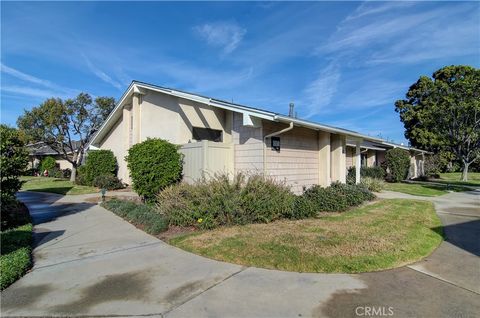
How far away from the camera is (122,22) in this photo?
35.3 feet

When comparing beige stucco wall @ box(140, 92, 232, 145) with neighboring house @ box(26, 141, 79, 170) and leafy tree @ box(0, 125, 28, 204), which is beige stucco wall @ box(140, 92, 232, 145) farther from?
neighboring house @ box(26, 141, 79, 170)

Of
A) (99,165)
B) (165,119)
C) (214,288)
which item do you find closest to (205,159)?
(165,119)

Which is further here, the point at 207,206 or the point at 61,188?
the point at 61,188

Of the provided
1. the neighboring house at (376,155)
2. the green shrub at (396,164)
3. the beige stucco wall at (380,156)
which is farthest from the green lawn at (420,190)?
the beige stucco wall at (380,156)

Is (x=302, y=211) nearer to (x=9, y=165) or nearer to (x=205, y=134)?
(x=205, y=134)

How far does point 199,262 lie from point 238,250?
0.80 meters

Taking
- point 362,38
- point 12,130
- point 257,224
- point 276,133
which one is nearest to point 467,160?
point 362,38

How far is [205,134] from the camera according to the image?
40.1 feet

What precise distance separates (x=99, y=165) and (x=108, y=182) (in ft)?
7.23

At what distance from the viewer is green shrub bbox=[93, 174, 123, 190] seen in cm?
1662

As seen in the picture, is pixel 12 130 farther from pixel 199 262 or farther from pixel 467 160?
pixel 467 160

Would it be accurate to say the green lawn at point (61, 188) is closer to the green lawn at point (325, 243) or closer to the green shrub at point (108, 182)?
the green shrub at point (108, 182)

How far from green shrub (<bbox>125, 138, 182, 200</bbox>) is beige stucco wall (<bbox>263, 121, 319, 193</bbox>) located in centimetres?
353

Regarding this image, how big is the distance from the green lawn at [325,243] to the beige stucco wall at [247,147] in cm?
266
